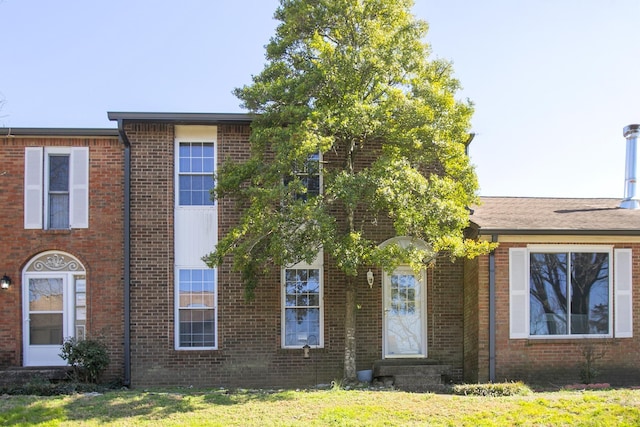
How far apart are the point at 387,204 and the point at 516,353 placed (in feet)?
13.3

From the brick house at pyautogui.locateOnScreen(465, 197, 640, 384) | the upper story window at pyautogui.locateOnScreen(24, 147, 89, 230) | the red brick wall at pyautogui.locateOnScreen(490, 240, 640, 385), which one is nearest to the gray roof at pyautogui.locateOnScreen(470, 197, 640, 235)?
the brick house at pyautogui.locateOnScreen(465, 197, 640, 384)

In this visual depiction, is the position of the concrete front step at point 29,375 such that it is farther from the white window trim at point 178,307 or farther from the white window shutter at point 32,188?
the white window shutter at point 32,188

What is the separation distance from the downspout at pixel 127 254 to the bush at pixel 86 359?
435mm

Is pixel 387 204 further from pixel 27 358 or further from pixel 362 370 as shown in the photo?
pixel 27 358

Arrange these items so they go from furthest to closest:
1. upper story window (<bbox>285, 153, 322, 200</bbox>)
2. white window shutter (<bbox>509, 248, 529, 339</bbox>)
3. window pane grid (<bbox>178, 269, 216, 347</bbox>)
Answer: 1. window pane grid (<bbox>178, 269, 216, 347</bbox>)
2. white window shutter (<bbox>509, 248, 529, 339</bbox>)
3. upper story window (<bbox>285, 153, 322, 200</bbox>)

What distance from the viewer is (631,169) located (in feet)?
52.0

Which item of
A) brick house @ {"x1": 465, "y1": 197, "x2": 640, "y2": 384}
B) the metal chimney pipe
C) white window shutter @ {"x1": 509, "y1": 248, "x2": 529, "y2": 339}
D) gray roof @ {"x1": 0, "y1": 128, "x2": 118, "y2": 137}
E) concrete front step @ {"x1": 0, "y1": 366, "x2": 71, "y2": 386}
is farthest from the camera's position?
the metal chimney pipe

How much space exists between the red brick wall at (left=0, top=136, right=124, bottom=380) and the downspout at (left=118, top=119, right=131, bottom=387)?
0.19 metres

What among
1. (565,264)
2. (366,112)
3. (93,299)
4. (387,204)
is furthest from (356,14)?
(93,299)

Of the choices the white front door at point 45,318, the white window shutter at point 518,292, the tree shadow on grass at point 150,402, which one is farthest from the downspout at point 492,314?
the white front door at point 45,318

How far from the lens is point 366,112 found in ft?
36.7

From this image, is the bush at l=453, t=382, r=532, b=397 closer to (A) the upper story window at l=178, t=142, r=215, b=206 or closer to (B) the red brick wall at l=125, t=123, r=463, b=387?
(B) the red brick wall at l=125, t=123, r=463, b=387

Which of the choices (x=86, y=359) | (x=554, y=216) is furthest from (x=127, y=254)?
(x=554, y=216)

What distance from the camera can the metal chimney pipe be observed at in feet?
49.5
